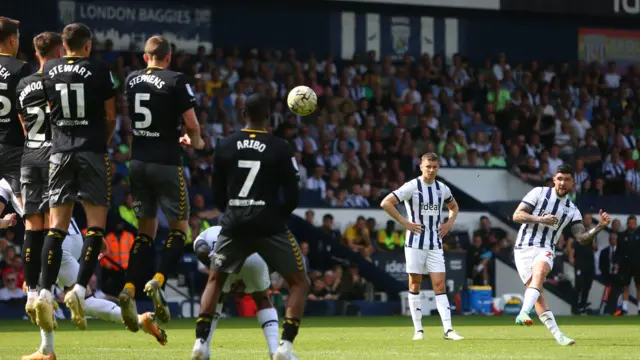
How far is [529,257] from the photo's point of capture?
16.5 meters

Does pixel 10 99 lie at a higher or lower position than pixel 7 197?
higher

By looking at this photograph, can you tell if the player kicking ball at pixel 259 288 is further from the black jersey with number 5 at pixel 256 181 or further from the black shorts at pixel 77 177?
the black shorts at pixel 77 177

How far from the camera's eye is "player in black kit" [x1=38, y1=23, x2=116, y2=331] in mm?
11344

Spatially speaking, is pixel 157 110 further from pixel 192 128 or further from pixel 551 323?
pixel 551 323

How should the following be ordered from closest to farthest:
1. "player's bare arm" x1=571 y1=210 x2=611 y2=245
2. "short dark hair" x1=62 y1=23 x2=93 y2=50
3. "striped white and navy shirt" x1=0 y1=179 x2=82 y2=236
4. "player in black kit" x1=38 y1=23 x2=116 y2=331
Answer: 1. "player in black kit" x1=38 y1=23 x2=116 y2=331
2. "short dark hair" x1=62 y1=23 x2=93 y2=50
3. "striped white and navy shirt" x1=0 y1=179 x2=82 y2=236
4. "player's bare arm" x1=571 y1=210 x2=611 y2=245

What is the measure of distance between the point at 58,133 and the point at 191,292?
13603 millimetres

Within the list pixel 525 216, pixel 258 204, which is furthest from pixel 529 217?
pixel 258 204

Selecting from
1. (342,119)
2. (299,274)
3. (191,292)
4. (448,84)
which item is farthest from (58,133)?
(448,84)

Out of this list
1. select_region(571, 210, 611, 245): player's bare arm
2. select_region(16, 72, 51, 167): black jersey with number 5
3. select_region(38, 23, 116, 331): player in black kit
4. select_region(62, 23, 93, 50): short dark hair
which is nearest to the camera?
select_region(38, 23, 116, 331): player in black kit

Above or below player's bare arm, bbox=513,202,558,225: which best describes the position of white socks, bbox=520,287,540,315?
below

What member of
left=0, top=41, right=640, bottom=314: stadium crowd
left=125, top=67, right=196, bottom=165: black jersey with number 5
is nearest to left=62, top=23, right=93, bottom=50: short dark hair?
left=125, top=67, right=196, bottom=165: black jersey with number 5

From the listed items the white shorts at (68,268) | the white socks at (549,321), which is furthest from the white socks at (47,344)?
the white socks at (549,321)

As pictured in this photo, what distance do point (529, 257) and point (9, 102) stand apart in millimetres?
7245

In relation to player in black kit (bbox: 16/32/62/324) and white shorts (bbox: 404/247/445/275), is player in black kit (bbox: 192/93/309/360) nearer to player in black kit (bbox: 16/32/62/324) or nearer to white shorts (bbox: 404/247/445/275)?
player in black kit (bbox: 16/32/62/324)
